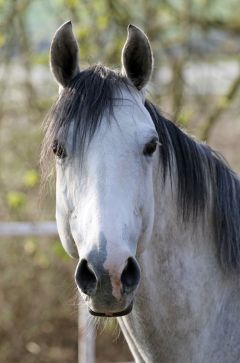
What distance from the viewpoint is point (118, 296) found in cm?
289

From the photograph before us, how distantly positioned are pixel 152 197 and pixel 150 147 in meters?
0.19

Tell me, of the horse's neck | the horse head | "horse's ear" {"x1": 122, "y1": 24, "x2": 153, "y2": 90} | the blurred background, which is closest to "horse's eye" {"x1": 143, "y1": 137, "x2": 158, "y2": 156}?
the horse head

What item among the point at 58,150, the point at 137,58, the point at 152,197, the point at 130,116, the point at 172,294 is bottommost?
the point at 172,294

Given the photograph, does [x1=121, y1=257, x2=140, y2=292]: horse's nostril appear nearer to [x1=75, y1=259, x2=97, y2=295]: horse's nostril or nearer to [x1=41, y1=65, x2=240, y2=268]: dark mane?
[x1=75, y1=259, x2=97, y2=295]: horse's nostril

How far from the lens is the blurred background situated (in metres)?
7.57

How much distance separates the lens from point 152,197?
10.5ft

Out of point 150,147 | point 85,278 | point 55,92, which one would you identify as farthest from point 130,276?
point 55,92

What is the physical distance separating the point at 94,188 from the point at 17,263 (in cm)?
544

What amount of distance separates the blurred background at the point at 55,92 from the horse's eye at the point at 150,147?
398cm

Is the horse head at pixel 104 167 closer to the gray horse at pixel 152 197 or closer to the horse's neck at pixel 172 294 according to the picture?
the gray horse at pixel 152 197

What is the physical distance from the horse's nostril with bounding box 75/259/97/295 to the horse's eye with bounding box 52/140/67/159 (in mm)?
511

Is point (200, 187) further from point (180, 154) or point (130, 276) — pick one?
point (130, 276)

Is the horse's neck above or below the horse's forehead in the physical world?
below

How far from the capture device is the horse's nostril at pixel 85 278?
289 centimetres
